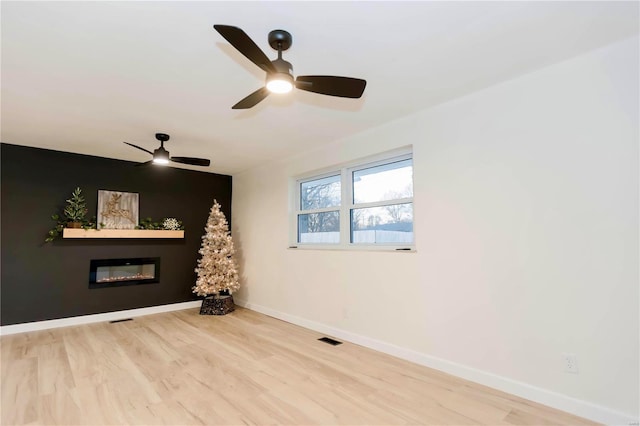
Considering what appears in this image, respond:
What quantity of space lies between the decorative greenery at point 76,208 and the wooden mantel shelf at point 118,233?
0.20 metres

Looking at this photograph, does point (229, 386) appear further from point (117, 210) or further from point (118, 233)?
point (117, 210)

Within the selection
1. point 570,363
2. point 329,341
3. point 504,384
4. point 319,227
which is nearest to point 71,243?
point 319,227

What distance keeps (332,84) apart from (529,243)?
1974 mm

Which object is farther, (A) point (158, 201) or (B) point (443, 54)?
(A) point (158, 201)

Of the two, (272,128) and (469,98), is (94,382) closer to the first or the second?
(272,128)

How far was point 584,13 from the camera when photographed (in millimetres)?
1925

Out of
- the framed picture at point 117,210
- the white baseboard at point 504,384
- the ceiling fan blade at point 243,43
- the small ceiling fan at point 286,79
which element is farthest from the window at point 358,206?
the framed picture at point 117,210

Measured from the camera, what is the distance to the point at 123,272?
17.1 ft

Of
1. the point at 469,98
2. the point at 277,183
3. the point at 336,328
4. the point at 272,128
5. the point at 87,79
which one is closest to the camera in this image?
the point at 87,79

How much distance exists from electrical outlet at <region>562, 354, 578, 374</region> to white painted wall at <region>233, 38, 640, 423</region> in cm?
4

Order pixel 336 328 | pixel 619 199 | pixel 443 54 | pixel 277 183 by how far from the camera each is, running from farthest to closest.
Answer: pixel 277 183 → pixel 336 328 → pixel 443 54 → pixel 619 199

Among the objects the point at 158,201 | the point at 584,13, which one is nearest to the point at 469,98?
the point at 584,13

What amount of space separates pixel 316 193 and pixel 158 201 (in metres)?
2.86

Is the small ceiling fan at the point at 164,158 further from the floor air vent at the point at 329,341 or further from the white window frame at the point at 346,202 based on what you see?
the floor air vent at the point at 329,341
